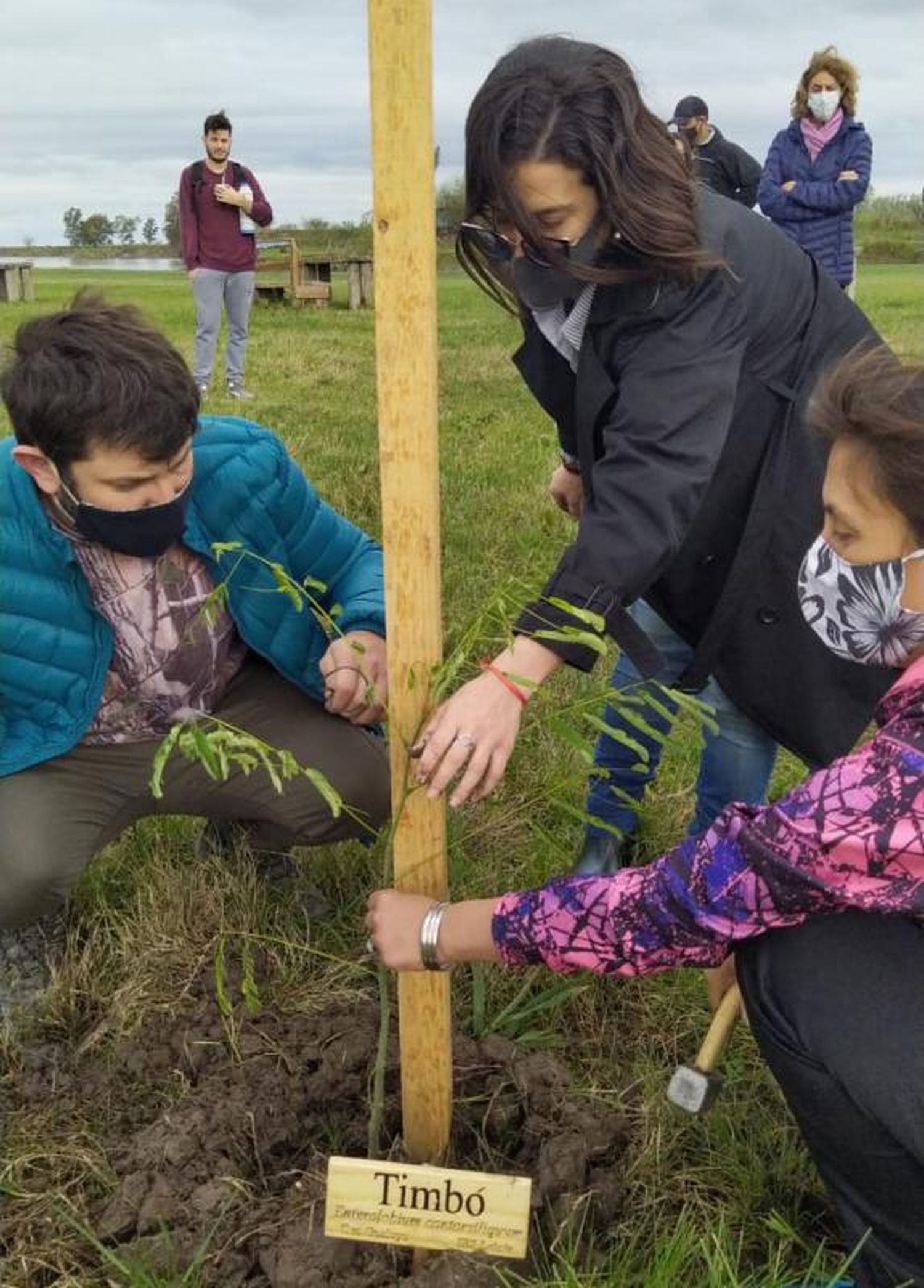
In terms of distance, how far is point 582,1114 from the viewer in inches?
84.2

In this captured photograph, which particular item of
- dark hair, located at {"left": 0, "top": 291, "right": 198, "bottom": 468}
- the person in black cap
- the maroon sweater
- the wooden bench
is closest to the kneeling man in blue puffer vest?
dark hair, located at {"left": 0, "top": 291, "right": 198, "bottom": 468}

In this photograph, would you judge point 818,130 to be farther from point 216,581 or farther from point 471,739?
point 471,739

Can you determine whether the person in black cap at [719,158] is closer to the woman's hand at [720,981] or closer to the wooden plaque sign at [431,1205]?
the woman's hand at [720,981]

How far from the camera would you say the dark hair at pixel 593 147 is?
1740 millimetres

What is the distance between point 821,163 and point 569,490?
256 inches

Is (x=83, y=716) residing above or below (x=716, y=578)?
below

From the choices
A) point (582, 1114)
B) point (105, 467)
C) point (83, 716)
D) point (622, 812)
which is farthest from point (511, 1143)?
point (105, 467)

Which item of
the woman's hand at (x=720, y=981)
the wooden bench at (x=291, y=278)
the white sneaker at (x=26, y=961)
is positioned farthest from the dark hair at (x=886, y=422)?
the wooden bench at (x=291, y=278)

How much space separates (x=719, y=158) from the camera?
7992 mm

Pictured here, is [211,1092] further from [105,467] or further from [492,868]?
[105,467]

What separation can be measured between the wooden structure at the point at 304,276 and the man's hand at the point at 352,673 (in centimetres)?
1679

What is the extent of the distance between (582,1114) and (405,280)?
1.37 m

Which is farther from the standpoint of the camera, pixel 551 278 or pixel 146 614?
pixel 146 614

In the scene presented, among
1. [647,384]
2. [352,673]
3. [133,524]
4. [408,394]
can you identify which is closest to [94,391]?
[133,524]
